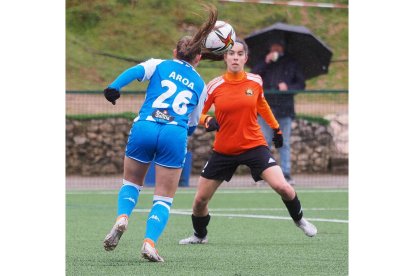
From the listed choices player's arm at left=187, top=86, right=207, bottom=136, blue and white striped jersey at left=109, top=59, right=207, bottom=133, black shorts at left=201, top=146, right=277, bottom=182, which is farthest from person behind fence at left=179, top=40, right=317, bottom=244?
blue and white striped jersey at left=109, top=59, right=207, bottom=133

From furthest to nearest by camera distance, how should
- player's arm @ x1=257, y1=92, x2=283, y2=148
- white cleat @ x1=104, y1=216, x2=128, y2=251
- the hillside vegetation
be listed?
the hillside vegetation
player's arm @ x1=257, y1=92, x2=283, y2=148
white cleat @ x1=104, y1=216, x2=128, y2=251

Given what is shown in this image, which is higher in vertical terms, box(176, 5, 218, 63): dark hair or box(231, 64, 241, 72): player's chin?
box(176, 5, 218, 63): dark hair

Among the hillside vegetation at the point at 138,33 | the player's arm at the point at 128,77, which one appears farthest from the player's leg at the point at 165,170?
the hillside vegetation at the point at 138,33

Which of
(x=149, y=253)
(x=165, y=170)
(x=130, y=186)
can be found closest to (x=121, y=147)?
(x=130, y=186)

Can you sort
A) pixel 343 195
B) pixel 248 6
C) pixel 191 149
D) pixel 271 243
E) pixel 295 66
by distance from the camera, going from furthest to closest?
1. pixel 248 6
2. pixel 191 149
3. pixel 295 66
4. pixel 343 195
5. pixel 271 243

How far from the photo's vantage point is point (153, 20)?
2270 centimetres

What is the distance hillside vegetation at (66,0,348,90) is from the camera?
2153cm

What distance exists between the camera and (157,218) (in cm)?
684

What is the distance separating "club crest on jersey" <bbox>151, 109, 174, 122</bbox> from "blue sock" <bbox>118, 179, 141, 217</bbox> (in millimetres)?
514

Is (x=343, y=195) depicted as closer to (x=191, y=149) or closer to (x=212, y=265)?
(x=191, y=149)

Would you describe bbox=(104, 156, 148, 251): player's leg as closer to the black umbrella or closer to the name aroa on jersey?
the name aroa on jersey

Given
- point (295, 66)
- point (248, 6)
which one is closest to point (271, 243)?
point (295, 66)

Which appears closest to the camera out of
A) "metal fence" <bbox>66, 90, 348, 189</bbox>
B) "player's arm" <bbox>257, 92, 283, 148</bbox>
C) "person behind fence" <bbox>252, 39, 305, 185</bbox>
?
"player's arm" <bbox>257, 92, 283, 148</bbox>
